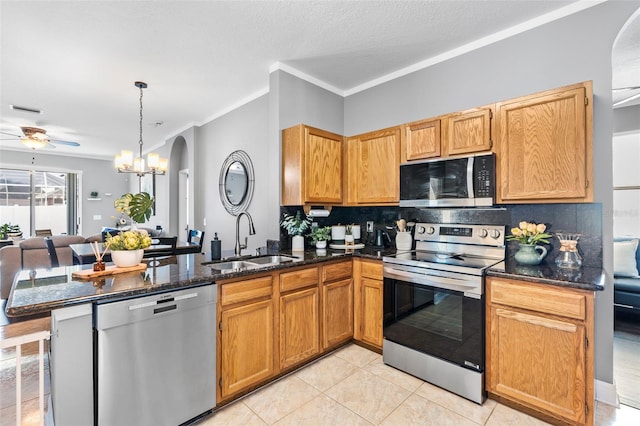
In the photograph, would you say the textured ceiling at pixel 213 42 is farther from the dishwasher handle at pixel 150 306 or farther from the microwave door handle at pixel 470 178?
the dishwasher handle at pixel 150 306

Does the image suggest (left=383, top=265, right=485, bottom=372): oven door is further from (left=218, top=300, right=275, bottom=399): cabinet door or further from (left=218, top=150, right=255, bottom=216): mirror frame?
(left=218, top=150, right=255, bottom=216): mirror frame

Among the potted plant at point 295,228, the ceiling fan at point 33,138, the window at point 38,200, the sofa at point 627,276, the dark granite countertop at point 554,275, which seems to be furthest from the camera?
the window at point 38,200

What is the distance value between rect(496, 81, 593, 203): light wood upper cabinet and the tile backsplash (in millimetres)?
251

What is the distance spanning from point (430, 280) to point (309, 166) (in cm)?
153

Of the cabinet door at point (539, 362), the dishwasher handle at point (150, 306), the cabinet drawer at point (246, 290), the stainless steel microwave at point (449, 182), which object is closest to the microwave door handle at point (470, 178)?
the stainless steel microwave at point (449, 182)

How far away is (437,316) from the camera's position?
222 centimetres

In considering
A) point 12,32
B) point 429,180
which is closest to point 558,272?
point 429,180

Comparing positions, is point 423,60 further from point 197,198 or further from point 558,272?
point 197,198

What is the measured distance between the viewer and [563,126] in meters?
2.00

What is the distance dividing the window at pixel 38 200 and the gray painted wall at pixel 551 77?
29.1 ft

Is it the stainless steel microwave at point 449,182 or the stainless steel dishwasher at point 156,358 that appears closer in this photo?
the stainless steel dishwasher at point 156,358

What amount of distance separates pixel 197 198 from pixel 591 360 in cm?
508

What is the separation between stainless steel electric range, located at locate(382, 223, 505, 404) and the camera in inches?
79.8

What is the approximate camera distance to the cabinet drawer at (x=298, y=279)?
2322 millimetres
